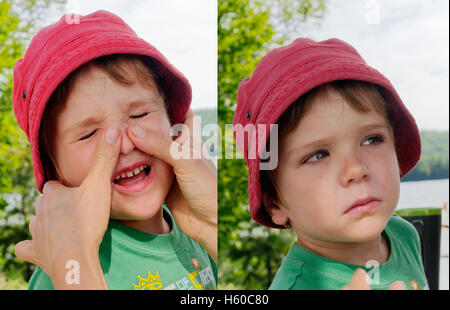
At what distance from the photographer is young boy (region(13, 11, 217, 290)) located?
1.69m

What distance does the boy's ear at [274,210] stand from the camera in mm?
1842

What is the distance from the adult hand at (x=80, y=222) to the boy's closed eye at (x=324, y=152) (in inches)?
24.2

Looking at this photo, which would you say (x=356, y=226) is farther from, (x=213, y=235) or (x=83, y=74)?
(x=83, y=74)

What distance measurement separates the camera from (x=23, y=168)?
1.87 m

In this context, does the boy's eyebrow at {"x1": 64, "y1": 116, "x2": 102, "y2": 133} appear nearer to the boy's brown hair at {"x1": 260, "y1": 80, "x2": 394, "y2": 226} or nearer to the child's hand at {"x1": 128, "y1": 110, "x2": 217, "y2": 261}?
the child's hand at {"x1": 128, "y1": 110, "x2": 217, "y2": 261}

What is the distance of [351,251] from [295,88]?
59 centimetres

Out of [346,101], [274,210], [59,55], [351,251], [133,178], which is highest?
[59,55]

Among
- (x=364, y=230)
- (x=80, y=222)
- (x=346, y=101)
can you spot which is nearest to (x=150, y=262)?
(x=80, y=222)

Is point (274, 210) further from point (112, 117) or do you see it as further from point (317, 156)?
point (112, 117)

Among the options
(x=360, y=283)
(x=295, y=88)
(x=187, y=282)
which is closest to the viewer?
(x=295, y=88)

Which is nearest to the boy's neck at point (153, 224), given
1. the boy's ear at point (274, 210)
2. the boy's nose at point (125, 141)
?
the boy's nose at point (125, 141)

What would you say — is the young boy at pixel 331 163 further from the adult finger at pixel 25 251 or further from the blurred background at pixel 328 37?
the adult finger at pixel 25 251

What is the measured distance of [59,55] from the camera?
167 centimetres
